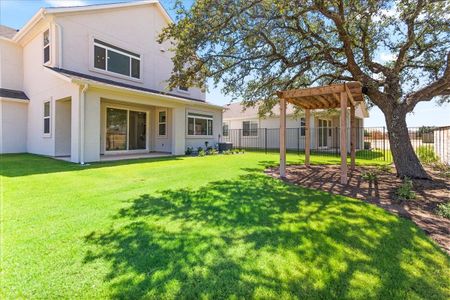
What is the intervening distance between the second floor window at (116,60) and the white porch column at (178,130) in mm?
3254

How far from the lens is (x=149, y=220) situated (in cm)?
386

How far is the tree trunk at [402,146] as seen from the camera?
7250 millimetres

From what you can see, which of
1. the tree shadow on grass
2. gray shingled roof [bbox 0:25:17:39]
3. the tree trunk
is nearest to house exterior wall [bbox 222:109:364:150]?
the tree trunk

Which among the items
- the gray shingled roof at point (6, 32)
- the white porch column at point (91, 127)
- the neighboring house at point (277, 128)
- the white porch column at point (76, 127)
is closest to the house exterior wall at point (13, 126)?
the gray shingled roof at point (6, 32)

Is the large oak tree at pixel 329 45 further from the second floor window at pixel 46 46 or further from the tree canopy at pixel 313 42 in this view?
the second floor window at pixel 46 46

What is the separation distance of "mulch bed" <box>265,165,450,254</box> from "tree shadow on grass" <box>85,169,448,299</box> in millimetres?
359

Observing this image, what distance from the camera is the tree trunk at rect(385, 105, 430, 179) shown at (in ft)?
23.8

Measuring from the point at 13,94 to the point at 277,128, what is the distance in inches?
688

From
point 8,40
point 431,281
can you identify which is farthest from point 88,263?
point 8,40

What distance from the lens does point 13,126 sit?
12.8 metres

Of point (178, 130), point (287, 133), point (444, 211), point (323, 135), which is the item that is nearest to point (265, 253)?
point (444, 211)

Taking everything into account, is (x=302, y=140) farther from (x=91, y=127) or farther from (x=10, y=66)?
(x=10, y=66)

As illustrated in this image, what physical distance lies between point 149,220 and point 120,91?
8.50 m

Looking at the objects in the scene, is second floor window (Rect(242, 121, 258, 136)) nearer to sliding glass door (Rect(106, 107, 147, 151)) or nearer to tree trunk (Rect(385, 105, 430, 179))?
sliding glass door (Rect(106, 107, 147, 151))
